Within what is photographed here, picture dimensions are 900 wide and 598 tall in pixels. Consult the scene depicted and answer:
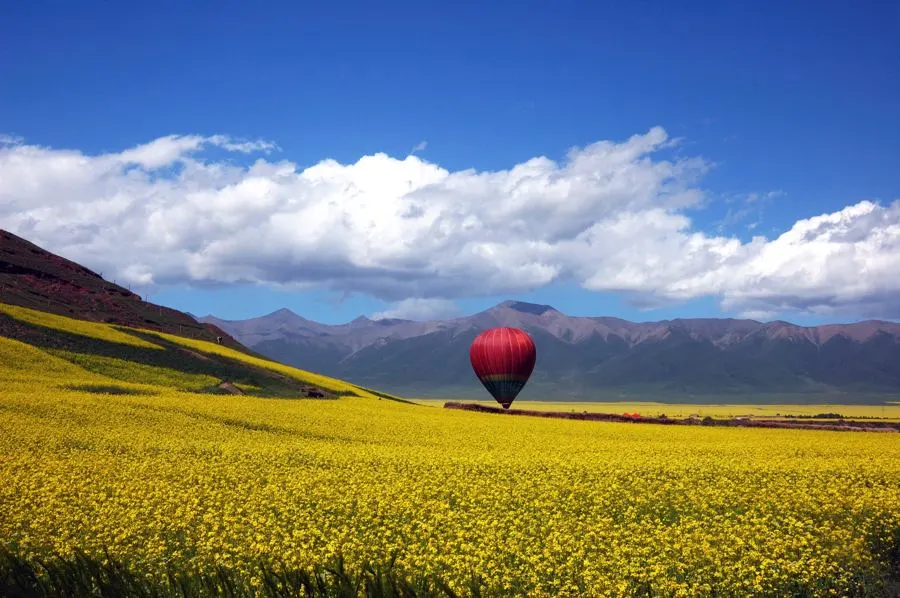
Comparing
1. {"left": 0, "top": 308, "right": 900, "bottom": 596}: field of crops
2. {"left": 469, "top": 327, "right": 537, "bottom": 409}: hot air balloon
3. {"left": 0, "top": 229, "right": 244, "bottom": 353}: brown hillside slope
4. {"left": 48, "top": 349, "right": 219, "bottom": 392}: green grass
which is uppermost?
{"left": 0, "top": 229, "right": 244, "bottom": 353}: brown hillside slope

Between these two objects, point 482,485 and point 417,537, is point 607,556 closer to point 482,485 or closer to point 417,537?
point 417,537

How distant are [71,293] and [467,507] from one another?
323ft

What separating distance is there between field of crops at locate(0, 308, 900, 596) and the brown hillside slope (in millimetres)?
62720

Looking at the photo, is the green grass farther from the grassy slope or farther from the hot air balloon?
the hot air balloon

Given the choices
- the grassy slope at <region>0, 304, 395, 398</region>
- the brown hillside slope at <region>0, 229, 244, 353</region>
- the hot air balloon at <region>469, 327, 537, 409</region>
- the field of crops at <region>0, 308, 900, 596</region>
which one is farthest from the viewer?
the brown hillside slope at <region>0, 229, 244, 353</region>

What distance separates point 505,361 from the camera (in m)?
71.8

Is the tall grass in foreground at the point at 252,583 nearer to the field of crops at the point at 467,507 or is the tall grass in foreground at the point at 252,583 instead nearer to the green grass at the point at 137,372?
the field of crops at the point at 467,507

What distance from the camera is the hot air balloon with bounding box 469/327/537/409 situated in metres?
71.9

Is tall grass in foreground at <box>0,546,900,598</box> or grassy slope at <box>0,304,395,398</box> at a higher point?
grassy slope at <box>0,304,395,398</box>

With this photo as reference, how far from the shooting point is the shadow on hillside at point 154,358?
57500 millimetres

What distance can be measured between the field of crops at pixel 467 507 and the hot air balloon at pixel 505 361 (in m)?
35.3

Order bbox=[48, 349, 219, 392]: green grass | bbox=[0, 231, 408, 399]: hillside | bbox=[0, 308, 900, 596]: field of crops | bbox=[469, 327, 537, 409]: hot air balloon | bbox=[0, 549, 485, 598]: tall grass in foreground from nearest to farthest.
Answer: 1. bbox=[0, 549, 485, 598]: tall grass in foreground
2. bbox=[0, 308, 900, 596]: field of crops
3. bbox=[0, 231, 408, 399]: hillside
4. bbox=[48, 349, 219, 392]: green grass
5. bbox=[469, 327, 537, 409]: hot air balloon

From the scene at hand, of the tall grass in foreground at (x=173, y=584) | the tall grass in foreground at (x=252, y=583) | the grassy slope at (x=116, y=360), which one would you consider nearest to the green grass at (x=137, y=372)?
the grassy slope at (x=116, y=360)

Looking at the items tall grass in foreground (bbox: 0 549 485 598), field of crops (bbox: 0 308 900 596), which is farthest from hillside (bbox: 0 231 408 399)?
tall grass in foreground (bbox: 0 549 485 598)
